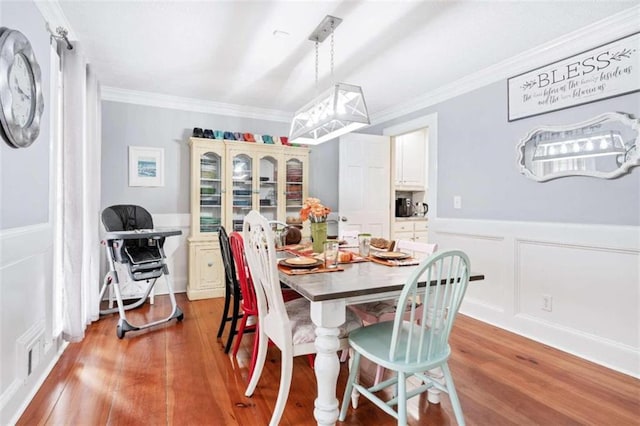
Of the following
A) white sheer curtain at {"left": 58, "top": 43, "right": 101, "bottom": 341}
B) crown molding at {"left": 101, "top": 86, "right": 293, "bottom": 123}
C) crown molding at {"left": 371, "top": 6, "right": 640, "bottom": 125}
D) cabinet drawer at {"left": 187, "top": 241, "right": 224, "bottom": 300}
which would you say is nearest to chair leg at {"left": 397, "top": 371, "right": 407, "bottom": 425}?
white sheer curtain at {"left": 58, "top": 43, "right": 101, "bottom": 341}

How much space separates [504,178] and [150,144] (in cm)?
383

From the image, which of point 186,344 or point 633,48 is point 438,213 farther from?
point 186,344

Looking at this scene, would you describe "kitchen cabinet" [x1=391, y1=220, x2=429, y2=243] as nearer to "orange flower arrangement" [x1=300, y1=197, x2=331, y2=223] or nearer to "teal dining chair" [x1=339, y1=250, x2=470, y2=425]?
"orange flower arrangement" [x1=300, y1=197, x2=331, y2=223]

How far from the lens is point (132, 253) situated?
119 inches

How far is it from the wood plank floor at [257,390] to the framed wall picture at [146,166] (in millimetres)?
1818

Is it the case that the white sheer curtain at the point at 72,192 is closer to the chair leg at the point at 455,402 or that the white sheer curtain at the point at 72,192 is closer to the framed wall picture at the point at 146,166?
the framed wall picture at the point at 146,166

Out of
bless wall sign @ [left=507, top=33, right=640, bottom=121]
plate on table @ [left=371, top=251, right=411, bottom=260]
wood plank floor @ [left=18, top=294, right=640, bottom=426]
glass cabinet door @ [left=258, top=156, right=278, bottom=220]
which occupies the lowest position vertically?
wood plank floor @ [left=18, top=294, right=640, bottom=426]

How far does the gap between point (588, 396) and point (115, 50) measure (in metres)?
4.13

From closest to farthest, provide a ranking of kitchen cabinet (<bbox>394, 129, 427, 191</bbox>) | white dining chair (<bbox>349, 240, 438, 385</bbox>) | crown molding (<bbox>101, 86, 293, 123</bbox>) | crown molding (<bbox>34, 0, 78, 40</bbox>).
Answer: white dining chair (<bbox>349, 240, 438, 385</bbox>), crown molding (<bbox>34, 0, 78, 40</bbox>), crown molding (<bbox>101, 86, 293, 123</bbox>), kitchen cabinet (<bbox>394, 129, 427, 191</bbox>)

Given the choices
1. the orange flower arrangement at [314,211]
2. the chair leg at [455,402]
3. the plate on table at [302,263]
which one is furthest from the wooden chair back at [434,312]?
the orange flower arrangement at [314,211]

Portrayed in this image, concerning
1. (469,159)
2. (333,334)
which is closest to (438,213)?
(469,159)

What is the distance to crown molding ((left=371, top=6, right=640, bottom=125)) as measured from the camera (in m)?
2.23

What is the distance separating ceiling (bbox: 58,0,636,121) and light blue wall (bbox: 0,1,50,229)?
406 millimetres

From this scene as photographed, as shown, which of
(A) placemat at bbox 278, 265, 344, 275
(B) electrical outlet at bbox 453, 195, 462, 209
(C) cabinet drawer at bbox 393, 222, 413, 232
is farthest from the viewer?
(C) cabinet drawer at bbox 393, 222, 413, 232
